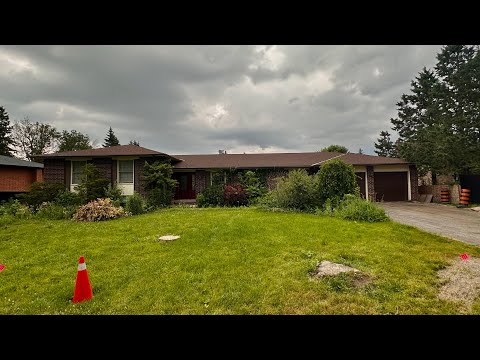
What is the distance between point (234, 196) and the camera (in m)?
14.5

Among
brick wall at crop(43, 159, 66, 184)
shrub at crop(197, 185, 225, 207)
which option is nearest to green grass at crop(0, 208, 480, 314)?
shrub at crop(197, 185, 225, 207)

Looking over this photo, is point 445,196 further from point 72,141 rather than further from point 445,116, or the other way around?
point 72,141

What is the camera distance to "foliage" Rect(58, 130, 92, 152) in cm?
3649

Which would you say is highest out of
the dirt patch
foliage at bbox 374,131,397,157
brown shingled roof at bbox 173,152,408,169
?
foliage at bbox 374,131,397,157

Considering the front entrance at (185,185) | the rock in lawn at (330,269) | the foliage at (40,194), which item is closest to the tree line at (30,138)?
the foliage at (40,194)

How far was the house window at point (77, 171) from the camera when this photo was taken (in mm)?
15523

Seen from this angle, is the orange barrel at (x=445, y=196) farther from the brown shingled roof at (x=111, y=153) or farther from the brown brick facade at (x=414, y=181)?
the brown shingled roof at (x=111, y=153)

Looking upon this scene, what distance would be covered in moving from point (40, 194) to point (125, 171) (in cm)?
431

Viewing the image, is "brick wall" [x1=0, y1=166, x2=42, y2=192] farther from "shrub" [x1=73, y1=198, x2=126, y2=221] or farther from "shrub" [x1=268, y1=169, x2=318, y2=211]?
"shrub" [x1=268, y1=169, x2=318, y2=211]

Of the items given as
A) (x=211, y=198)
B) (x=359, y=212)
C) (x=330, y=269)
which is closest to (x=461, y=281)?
(x=330, y=269)
